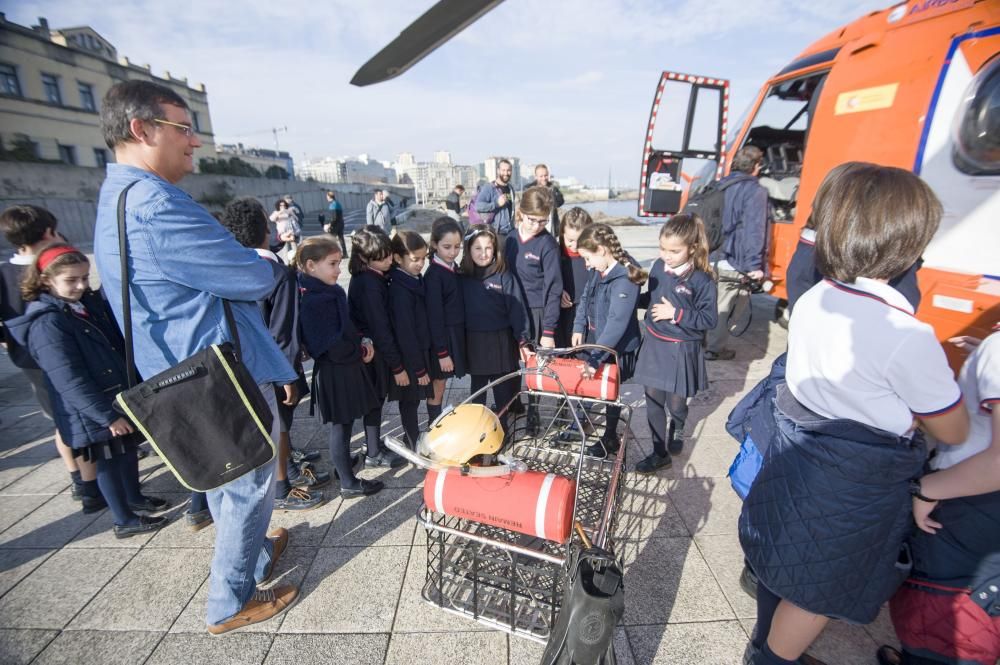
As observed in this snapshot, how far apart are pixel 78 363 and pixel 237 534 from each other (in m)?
1.49

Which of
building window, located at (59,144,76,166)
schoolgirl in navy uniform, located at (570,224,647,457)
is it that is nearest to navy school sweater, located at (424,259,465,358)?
schoolgirl in navy uniform, located at (570,224,647,457)

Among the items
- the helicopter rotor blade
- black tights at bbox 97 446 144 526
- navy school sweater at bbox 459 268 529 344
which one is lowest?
black tights at bbox 97 446 144 526

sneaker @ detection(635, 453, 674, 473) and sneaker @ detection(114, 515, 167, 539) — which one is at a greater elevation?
sneaker @ detection(635, 453, 674, 473)

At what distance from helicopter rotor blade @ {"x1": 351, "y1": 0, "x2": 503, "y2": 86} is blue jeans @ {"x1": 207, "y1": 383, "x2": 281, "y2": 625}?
1.55m

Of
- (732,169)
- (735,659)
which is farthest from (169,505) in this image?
(732,169)

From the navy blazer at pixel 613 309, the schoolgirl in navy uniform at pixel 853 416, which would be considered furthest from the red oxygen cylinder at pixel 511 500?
the navy blazer at pixel 613 309

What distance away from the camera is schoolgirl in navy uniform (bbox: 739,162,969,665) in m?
1.26

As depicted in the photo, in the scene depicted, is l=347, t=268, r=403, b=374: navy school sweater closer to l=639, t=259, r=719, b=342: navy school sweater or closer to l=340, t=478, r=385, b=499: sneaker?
l=340, t=478, r=385, b=499: sneaker

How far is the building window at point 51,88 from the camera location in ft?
100

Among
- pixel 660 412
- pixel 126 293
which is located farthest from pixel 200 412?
pixel 660 412

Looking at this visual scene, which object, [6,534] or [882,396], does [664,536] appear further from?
[6,534]

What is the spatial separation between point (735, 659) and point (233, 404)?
2.32 metres

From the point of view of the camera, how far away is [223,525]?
1943 mm

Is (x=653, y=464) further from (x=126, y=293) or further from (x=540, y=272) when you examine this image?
(x=126, y=293)
